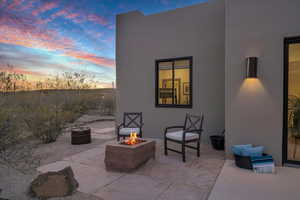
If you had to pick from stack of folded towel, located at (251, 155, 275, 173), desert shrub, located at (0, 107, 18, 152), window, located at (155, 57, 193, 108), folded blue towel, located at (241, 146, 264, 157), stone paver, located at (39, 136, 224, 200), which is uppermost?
window, located at (155, 57, 193, 108)

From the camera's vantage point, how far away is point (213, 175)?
8.94ft

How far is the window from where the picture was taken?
16.3 feet

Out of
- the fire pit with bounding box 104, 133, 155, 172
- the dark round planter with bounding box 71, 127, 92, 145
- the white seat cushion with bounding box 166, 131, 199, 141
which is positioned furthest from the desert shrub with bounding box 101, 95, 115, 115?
the fire pit with bounding box 104, 133, 155, 172

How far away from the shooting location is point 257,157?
290 cm

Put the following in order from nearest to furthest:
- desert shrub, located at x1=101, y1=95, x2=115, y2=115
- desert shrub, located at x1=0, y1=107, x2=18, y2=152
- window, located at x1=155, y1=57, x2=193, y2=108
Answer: desert shrub, located at x1=0, y1=107, x2=18, y2=152 < window, located at x1=155, y1=57, x2=193, y2=108 < desert shrub, located at x1=101, y1=95, x2=115, y2=115

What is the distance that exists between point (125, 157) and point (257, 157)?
6.92ft

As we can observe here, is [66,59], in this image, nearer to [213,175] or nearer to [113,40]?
[113,40]

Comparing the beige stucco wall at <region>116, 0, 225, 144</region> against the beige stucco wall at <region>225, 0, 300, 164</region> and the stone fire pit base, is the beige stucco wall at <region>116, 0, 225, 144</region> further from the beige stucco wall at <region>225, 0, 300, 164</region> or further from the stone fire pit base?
the stone fire pit base

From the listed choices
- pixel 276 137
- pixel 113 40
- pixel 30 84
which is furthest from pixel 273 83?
pixel 30 84

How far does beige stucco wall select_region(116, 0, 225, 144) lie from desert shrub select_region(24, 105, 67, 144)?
173cm

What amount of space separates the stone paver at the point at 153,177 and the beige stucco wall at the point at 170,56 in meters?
1.45

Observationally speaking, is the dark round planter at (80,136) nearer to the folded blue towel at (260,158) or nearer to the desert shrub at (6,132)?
the desert shrub at (6,132)

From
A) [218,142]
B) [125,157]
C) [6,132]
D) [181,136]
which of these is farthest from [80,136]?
[218,142]

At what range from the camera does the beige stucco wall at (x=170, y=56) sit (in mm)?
4500
